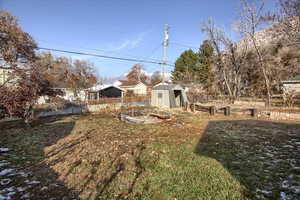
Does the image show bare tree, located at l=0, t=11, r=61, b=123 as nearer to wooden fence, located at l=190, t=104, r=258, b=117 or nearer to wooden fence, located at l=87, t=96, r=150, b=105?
wooden fence, located at l=87, t=96, r=150, b=105

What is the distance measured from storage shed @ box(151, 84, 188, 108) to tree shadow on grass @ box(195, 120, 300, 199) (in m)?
8.42

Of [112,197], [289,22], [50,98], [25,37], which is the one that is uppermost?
[289,22]

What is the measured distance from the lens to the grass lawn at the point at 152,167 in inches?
98.3

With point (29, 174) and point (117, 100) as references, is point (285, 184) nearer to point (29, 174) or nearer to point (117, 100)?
point (29, 174)

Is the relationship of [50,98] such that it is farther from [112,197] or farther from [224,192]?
[224,192]

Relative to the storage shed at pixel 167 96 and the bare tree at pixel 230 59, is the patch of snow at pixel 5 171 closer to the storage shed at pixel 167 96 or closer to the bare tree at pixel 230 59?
the storage shed at pixel 167 96

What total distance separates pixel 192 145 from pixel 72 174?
3353mm

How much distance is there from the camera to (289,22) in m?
11.8

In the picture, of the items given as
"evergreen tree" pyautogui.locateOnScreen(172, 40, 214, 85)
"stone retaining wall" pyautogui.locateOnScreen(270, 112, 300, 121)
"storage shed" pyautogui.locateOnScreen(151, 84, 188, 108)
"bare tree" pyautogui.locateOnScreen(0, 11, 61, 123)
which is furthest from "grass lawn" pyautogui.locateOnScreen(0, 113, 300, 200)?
"evergreen tree" pyautogui.locateOnScreen(172, 40, 214, 85)

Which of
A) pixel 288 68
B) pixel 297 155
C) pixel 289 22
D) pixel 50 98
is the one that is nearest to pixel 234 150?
pixel 297 155

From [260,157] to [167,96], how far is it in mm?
10928

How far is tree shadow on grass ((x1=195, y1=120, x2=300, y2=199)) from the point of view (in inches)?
99.2

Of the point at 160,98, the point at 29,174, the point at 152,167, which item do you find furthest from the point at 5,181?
the point at 160,98

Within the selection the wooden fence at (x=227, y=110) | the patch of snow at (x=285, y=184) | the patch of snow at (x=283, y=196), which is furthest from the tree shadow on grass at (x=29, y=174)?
the wooden fence at (x=227, y=110)
